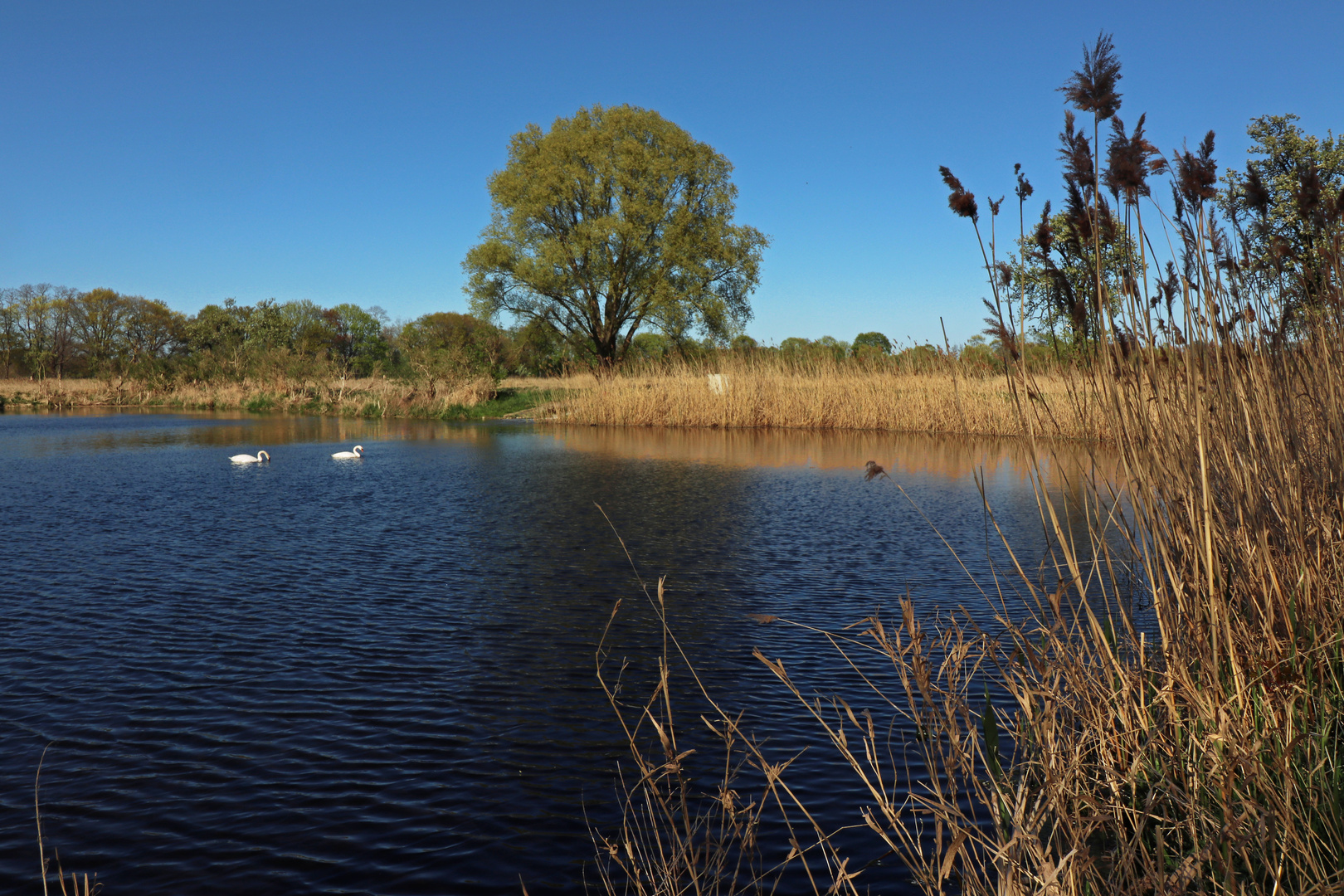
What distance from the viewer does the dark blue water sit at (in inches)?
121

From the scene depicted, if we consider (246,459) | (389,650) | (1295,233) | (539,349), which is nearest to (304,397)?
(539,349)

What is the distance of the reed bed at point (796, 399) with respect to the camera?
18938 millimetres

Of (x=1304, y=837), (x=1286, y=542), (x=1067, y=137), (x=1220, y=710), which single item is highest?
(x=1067, y=137)

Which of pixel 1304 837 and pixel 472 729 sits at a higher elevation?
pixel 1304 837

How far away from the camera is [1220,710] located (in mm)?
2115

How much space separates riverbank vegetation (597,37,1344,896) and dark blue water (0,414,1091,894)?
19.6 inches

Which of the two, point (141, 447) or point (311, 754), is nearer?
point (311, 754)

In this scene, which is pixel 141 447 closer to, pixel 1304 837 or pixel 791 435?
pixel 791 435

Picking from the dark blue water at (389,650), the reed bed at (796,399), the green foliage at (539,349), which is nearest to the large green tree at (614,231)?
the green foliage at (539,349)

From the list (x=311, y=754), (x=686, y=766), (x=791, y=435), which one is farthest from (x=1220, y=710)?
(x=791, y=435)

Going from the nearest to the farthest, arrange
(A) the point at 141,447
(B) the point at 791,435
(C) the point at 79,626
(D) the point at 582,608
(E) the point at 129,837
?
(E) the point at 129,837 → (C) the point at 79,626 → (D) the point at 582,608 → (A) the point at 141,447 → (B) the point at 791,435

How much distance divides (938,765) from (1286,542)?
1.56 m

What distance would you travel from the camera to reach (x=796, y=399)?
72.0 ft

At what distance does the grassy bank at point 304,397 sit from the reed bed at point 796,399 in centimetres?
495
